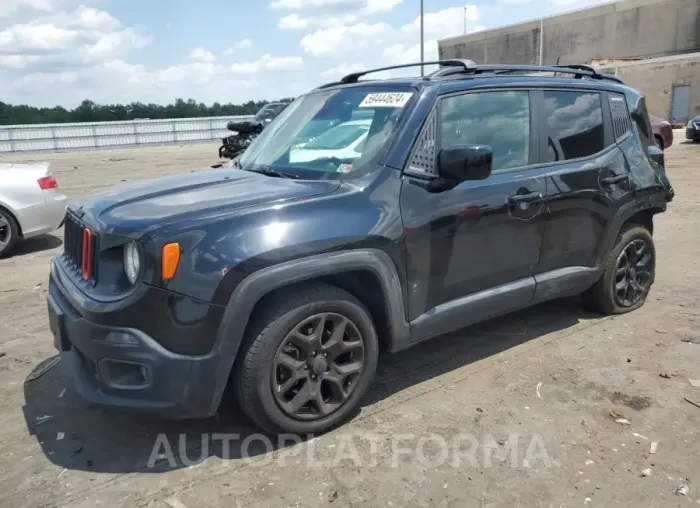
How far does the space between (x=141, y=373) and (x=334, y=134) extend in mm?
1815

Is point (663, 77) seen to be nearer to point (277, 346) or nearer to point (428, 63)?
point (428, 63)

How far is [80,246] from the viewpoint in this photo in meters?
3.32

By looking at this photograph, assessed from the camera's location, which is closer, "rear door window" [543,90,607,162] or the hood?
the hood

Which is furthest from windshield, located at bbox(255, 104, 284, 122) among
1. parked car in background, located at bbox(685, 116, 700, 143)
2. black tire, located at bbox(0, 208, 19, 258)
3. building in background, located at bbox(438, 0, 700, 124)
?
building in background, located at bbox(438, 0, 700, 124)

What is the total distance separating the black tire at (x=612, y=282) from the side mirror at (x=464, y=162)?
1815mm

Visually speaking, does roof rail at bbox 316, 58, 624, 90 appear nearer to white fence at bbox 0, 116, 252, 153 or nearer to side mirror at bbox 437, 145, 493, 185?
side mirror at bbox 437, 145, 493, 185

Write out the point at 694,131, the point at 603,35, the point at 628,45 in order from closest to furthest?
the point at 694,131 → the point at 628,45 → the point at 603,35

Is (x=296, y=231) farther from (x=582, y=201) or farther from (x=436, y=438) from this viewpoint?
(x=582, y=201)

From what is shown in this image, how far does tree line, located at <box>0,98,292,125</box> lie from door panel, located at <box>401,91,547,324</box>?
1616 inches

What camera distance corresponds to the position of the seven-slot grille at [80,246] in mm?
3111

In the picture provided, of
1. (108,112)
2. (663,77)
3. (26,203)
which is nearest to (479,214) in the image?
(26,203)

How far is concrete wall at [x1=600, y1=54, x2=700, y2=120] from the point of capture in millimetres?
32094

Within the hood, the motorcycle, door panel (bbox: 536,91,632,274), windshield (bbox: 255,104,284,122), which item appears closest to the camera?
the hood

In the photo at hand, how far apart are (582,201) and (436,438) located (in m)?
2.06
